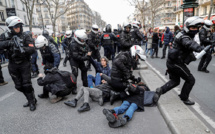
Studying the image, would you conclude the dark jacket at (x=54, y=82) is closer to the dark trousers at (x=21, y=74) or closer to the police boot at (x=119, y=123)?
the dark trousers at (x=21, y=74)

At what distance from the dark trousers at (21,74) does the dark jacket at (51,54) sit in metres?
0.89

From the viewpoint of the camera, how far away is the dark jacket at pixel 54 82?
375 centimetres

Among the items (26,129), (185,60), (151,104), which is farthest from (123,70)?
(26,129)

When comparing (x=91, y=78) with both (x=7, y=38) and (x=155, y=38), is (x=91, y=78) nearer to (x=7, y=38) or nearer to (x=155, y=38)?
(x=7, y=38)

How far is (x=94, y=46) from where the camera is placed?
7.11 meters

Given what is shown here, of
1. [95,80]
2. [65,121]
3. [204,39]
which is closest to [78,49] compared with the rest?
[95,80]

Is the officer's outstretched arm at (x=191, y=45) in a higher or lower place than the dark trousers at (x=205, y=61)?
higher

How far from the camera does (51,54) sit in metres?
4.64

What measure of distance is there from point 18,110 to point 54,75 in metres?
1.14

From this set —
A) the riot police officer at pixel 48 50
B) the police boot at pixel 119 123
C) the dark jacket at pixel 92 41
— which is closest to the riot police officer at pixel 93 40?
the dark jacket at pixel 92 41

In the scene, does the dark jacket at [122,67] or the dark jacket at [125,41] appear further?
the dark jacket at [125,41]

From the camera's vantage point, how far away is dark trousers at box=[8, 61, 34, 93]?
11.4 ft

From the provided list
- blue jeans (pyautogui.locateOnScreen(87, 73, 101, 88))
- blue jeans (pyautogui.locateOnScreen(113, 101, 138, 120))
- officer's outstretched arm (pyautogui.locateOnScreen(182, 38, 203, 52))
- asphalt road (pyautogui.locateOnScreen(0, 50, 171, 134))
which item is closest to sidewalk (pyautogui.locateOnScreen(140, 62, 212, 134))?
asphalt road (pyautogui.locateOnScreen(0, 50, 171, 134))

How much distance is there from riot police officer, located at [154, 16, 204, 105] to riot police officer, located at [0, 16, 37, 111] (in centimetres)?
291
